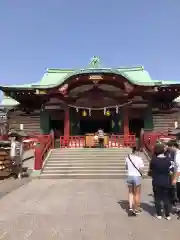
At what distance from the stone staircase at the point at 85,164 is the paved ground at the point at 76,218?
131 inches

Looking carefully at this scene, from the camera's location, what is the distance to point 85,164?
43.6 ft

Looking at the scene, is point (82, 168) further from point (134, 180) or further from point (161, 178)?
point (161, 178)

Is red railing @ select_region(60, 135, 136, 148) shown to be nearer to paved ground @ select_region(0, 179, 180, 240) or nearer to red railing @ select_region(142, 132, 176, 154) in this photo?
red railing @ select_region(142, 132, 176, 154)

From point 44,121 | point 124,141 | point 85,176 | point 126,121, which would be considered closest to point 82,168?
point 85,176

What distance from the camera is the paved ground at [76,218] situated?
4.50 m

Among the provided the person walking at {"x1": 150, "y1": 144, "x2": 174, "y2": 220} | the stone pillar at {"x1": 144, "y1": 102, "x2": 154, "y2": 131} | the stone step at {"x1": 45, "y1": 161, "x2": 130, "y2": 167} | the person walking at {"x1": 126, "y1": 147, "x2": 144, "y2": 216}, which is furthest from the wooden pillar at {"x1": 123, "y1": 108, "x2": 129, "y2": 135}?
the person walking at {"x1": 150, "y1": 144, "x2": 174, "y2": 220}

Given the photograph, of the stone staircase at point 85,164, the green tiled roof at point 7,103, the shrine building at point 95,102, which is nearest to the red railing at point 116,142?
the shrine building at point 95,102

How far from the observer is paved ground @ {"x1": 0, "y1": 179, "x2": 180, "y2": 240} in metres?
4.50

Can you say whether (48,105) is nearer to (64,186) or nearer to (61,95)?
(61,95)

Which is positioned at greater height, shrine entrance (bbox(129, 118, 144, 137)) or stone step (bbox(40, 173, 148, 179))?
shrine entrance (bbox(129, 118, 144, 137))

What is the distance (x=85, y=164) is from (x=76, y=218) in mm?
7815

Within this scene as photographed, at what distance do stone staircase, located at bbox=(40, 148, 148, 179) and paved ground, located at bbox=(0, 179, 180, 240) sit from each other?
3331mm

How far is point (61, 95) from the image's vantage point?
19.0 m

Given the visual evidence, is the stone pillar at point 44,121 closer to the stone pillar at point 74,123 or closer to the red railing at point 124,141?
the stone pillar at point 74,123
